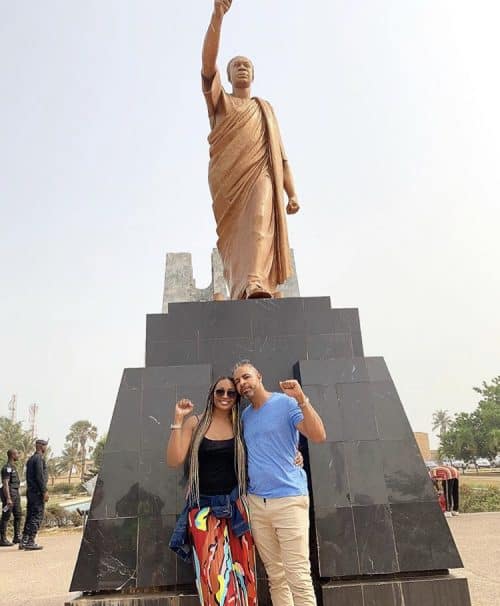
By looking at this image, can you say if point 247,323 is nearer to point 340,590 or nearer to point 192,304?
point 192,304

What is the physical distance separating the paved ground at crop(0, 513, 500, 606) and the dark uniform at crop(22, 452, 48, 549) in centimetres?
33

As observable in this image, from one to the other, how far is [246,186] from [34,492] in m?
6.00

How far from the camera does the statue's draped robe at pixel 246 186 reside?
5.28 m

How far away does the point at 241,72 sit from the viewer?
19.0 ft

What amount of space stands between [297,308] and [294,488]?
216 centimetres

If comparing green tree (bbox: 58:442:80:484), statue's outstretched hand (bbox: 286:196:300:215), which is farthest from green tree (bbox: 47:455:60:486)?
statue's outstretched hand (bbox: 286:196:300:215)

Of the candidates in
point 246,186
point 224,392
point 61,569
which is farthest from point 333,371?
point 61,569

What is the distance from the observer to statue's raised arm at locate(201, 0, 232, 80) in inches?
190

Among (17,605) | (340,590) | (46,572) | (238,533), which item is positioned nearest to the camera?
(238,533)

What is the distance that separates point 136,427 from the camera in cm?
382

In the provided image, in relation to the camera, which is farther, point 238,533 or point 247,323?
point 247,323

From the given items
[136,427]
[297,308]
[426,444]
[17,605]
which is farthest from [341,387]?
[426,444]

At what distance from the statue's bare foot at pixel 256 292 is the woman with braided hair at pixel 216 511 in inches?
80.6

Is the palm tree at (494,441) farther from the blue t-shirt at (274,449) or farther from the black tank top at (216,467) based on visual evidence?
the black tank top at (216,467)
